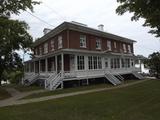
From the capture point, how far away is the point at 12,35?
75.2 ft

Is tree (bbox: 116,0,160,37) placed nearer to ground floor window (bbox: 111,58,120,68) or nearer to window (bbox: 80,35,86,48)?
window (bbox: 80,35,86,48)

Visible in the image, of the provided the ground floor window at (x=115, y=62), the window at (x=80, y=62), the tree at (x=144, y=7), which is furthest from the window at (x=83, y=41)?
the tree at (x=144, y=7)

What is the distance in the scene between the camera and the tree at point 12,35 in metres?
17.7

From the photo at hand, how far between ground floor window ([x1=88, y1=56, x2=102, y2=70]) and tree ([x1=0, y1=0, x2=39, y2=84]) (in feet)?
29.5

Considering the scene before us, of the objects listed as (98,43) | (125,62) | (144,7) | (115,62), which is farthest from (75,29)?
(144,7)

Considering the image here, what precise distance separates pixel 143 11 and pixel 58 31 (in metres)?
17.6

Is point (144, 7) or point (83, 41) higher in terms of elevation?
point (83, 41)

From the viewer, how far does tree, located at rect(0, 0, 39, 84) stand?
1772cm

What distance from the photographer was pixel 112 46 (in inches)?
1356

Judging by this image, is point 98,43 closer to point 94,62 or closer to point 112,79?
point 94,62

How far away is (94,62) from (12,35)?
10916 mm

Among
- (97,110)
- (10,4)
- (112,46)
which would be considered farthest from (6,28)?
(112,46)

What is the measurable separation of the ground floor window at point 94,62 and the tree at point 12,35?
9000 millimetres

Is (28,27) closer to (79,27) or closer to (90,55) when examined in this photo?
(79,27)
